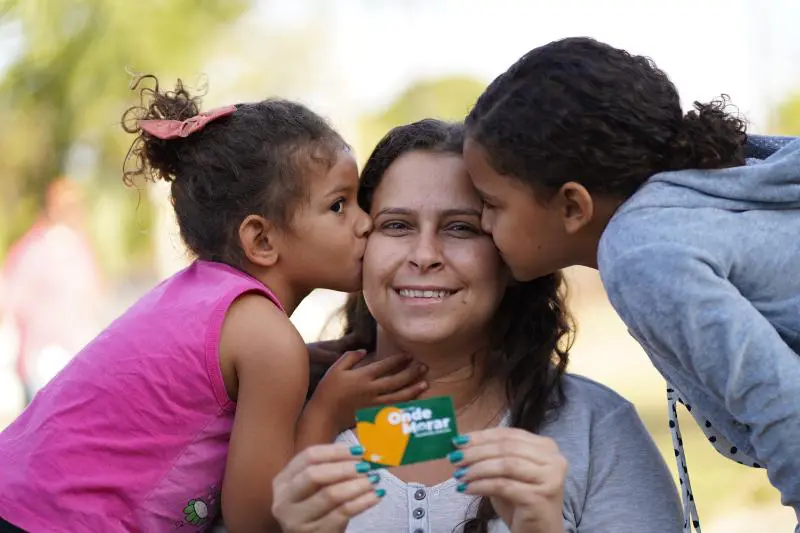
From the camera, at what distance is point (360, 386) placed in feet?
7.95

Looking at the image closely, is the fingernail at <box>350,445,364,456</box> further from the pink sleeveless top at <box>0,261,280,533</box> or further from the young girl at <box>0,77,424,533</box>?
the pink sleeveless top at <box>0,261,280,533</box>

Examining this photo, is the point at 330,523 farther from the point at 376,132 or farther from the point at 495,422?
the point at 376,132

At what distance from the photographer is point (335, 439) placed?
246 centimetres

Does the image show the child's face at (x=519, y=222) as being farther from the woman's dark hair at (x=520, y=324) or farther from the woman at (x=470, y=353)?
the woman's dark hair at (x=520, y=324)

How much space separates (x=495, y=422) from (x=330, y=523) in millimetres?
731

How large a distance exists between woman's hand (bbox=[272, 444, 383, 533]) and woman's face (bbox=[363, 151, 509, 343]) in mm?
569

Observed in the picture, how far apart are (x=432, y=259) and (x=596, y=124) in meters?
0.48

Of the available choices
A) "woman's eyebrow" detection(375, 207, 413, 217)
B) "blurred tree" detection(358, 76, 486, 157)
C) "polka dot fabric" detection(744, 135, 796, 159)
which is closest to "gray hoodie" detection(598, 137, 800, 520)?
"polka dot fabric" detection(744, 135, 796, 159)

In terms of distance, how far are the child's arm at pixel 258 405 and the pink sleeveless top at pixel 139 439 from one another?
6cm

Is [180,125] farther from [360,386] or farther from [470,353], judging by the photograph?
[470,353]

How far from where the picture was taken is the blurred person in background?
26.7 feet

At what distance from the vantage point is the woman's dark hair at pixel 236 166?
96.1 inches

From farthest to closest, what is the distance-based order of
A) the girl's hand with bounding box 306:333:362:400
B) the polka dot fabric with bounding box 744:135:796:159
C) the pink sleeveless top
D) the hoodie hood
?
the girl's hand with bounding box 306:333:362:400 → the polka dot fabric with bounding box 744:135:796:159 → the pink sleeveless top → the hoodie hood

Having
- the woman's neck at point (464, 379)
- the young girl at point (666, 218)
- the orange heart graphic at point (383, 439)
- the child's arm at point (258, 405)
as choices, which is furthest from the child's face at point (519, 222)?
the orange heart graphic at point (383, 439)
